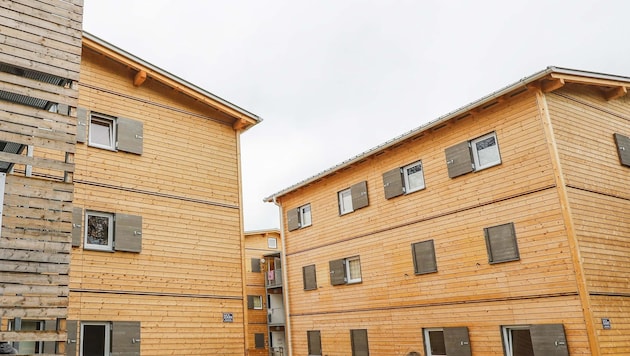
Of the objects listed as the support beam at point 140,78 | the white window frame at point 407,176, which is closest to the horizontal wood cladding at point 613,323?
the white window frame at point 407,176

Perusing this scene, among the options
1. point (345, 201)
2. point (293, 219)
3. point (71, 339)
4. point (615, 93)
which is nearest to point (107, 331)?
point (71, 339)

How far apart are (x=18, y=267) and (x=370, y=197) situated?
16.1 m

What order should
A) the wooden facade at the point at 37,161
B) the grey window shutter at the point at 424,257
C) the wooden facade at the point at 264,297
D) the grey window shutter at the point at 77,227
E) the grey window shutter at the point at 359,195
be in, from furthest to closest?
the wooden facade at the point at 264,297 → the grey window shutter at the point at 359,195 → the grey window shutter at the point at 424,257 → the grey window shutter at the point at 77,227 → the wooden facade at the point at 37,161

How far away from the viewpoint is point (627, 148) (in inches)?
712

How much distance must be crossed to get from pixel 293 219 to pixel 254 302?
15.0 metres

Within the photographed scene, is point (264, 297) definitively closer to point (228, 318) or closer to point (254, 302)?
point (254, 302)

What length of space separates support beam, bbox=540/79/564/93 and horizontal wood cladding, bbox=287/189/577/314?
3.18 m

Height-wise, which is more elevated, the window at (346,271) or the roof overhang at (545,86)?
the roof overhang at (545,86)

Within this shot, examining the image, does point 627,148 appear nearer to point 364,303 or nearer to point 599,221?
point 599,221

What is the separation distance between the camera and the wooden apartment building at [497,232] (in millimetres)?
15500

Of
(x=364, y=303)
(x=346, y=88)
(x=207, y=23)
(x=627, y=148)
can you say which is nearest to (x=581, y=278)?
(x=627, y=148)

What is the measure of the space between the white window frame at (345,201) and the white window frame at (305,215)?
6.98ft

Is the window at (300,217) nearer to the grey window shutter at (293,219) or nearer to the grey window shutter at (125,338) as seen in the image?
the grey window shutter at (293,219)

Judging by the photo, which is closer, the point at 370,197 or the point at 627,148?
the point at 627,148
